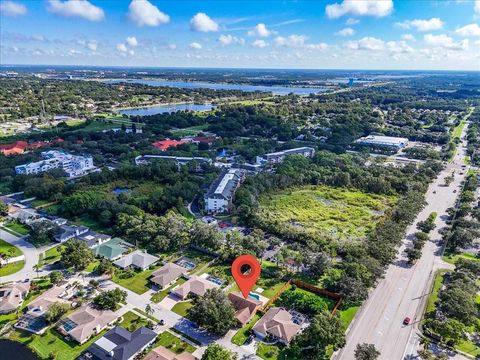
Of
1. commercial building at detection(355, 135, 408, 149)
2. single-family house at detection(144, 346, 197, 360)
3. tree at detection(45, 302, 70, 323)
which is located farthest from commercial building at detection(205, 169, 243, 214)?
commercial building at detection(355, 135, 408, 149)

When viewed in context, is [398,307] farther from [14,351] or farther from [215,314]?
[14,351]

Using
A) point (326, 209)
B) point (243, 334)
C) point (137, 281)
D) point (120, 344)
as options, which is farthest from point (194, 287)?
point (326, 209)

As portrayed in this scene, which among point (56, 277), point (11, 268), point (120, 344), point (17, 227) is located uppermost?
point (56, 277)

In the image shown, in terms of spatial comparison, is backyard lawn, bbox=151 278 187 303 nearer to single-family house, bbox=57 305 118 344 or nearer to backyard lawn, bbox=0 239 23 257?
single-family house, bbox=57 305 118 344

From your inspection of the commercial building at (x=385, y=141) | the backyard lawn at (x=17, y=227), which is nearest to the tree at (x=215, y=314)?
the backyard lawn at (x=17, y=227)

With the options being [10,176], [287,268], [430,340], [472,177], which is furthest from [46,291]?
[472,177]

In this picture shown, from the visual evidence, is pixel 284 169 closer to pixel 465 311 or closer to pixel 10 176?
pixel 465 311
